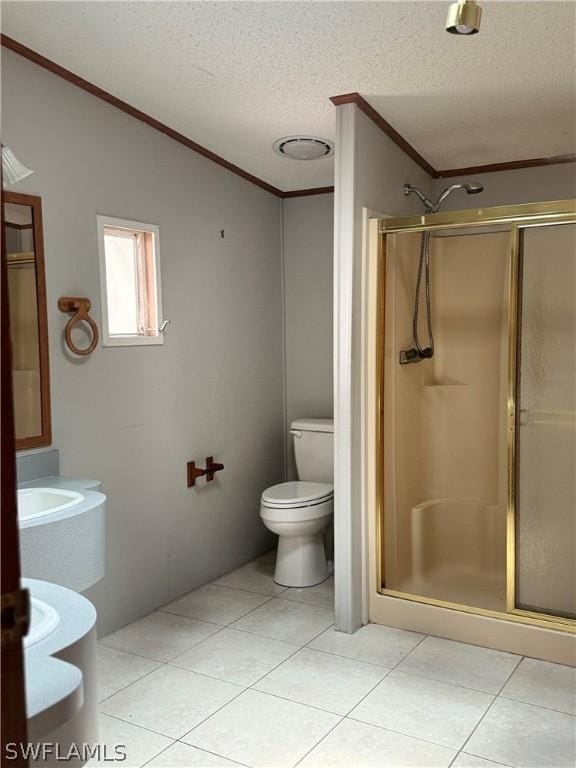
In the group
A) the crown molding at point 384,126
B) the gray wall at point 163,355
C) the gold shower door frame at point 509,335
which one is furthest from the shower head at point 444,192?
the gray wall at point 163,355

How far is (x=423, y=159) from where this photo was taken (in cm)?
357

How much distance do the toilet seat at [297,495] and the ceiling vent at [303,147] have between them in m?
1.73

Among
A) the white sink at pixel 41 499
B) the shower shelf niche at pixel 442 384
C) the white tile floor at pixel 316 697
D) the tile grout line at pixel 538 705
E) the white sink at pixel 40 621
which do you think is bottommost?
the white tile floor at pixel 316 697

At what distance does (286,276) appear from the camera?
4.14 metres

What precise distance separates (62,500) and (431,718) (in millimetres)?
1486

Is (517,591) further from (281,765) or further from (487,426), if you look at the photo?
(281,765)

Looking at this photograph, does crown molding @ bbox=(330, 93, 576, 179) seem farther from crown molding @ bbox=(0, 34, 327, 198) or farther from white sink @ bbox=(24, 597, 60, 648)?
white sink @ bbox=(24, 597, 60, 648)

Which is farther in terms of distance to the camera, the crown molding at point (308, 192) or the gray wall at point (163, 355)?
the crown molding at point (308, 192)

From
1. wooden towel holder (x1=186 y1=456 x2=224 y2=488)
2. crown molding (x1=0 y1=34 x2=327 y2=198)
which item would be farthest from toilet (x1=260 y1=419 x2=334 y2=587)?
crown molding (x1=0 y1=34 x2=327 y2=198)

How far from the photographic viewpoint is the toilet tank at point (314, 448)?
3781 millimetres

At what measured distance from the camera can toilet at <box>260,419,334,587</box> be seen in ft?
11.3

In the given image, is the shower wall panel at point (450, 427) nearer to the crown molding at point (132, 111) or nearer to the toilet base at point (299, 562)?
the toilet base at point (299, 562)

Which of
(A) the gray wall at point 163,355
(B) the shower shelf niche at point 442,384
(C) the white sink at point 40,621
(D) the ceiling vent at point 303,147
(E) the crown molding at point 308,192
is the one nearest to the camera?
(C) the white sink at point 40,621

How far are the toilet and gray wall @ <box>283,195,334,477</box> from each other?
14.6 inches
